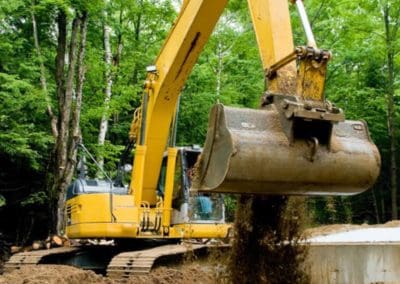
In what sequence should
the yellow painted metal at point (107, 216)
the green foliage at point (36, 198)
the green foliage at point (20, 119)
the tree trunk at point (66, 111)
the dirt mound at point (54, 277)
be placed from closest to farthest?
the dirt mound at point (54, 277)
the yellow painted metal at point (107, 216)
the tree trunk at point (66, 111)
the green foliage at point (20, 119)
the green foliage at point (36, 198)

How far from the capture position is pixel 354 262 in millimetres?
6316

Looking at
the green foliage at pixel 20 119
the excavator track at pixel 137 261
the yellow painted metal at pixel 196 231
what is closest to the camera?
the excavator track at pixel 137 261

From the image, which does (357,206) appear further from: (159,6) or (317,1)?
(159,6)

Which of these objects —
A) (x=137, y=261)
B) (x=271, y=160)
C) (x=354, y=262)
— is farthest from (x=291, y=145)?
(x=137, y=261)

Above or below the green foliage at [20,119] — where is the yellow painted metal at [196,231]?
below

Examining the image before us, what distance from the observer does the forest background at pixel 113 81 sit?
43.3 feet

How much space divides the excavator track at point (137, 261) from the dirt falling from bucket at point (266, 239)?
2.13m

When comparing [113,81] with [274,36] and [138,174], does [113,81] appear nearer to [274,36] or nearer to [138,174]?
[138,174]

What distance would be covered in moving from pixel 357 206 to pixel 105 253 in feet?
38.7

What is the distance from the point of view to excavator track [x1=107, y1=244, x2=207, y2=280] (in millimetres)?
7258

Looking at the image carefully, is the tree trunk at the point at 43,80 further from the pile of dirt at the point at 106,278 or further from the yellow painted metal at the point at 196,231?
the pile of dirt at the point at 106,278

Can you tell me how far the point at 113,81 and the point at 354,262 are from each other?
11.6 m

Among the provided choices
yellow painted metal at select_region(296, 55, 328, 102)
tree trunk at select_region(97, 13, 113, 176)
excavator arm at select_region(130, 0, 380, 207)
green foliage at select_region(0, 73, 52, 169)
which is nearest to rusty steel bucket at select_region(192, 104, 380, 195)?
excavator arm at select_region(130, 0, 380, 207)

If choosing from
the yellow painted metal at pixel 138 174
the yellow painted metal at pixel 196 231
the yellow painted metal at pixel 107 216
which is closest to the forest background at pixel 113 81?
the yellow painted metal at pixel 196 231
